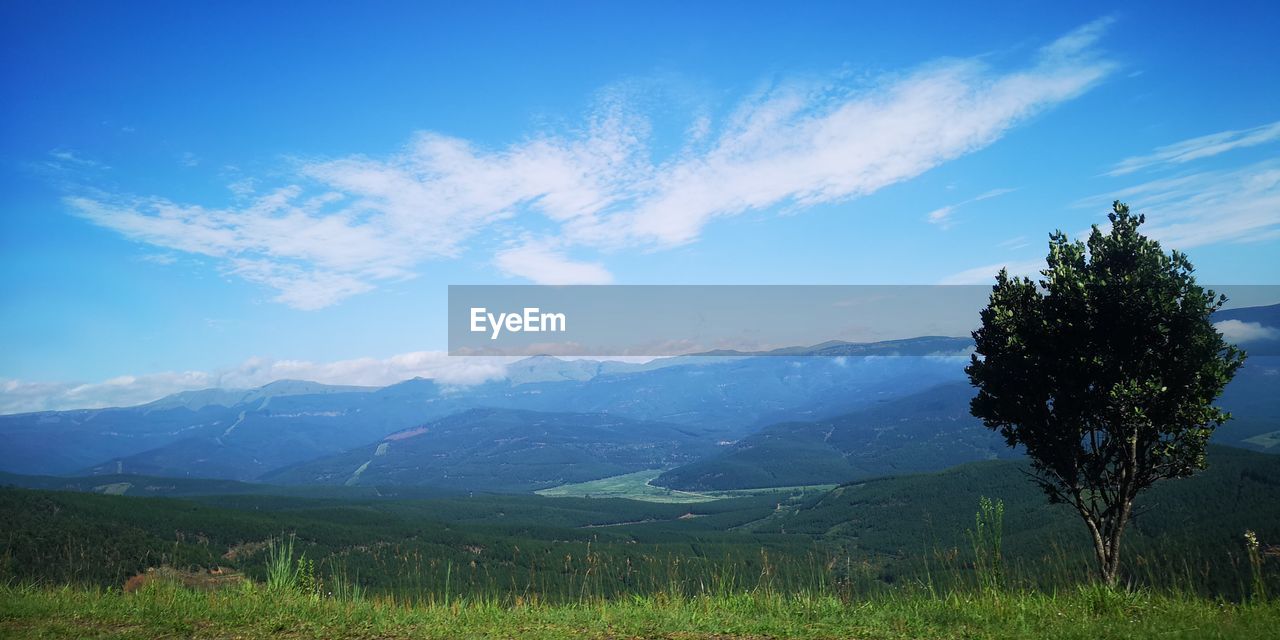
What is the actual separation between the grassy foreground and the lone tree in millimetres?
5296

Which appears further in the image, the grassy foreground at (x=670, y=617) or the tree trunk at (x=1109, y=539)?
the tree trunk at (x=1109, y=539)

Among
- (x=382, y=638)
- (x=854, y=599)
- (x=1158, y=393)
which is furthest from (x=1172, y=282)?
(x=382, y=638)

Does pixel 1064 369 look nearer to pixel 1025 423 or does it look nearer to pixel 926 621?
pixel 1025 423

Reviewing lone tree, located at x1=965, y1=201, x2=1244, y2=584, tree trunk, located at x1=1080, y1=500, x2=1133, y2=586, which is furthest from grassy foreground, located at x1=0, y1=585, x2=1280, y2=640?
lone tree, located at x1=965, y1=201, x2=1244, y2=584

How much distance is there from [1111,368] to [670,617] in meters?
13.0

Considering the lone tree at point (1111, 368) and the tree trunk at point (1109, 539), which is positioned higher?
the lone tree at point (1111, 368)

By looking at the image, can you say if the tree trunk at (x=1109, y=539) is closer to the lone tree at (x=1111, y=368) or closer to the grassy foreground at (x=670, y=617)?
the lone tree at (x=1111, y=368)

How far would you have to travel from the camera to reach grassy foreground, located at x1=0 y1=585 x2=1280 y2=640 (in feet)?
34.5

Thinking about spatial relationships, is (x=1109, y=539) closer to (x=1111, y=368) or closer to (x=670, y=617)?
(x=1111, y=368)

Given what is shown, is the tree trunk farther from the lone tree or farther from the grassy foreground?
the grassy foreground

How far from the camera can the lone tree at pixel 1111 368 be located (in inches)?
647

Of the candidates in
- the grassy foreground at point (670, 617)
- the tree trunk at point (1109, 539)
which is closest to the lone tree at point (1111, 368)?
the tree trunk at point (1109, 539)

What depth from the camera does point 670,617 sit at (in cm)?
1195

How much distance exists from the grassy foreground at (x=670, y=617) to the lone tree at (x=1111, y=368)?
5296 millimetres
